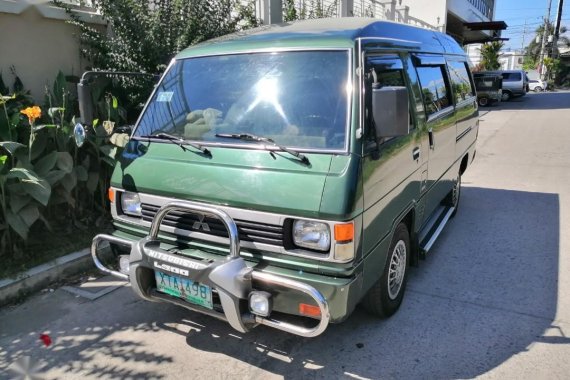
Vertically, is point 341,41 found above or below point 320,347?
above

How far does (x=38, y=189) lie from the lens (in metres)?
3.99

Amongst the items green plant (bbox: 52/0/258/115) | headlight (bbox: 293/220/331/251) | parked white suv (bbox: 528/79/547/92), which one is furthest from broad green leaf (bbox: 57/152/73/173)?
parked white suv (bbox: 528/79/547/92)

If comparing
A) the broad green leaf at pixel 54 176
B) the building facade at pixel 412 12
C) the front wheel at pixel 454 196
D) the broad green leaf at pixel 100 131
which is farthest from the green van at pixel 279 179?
the building facade at pixel 412 12

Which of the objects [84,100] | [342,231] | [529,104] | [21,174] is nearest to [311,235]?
[342,231]

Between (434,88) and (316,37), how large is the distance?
1.76m

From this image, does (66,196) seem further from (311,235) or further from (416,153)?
(416,153)

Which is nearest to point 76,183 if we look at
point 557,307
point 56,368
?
point 56,368

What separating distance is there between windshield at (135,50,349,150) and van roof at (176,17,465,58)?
0.07 meters

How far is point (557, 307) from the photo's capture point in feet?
12.2

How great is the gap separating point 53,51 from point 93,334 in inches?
152

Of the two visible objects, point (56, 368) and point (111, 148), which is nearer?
point (56, 368)

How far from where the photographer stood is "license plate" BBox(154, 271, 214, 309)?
9.17 feet

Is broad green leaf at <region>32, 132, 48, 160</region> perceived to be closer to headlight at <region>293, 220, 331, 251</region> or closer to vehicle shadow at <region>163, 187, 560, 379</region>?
vehicle shadow at <region>163, 187, 560, 379</region>

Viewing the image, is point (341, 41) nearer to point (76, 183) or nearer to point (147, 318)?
point (147, 318)
